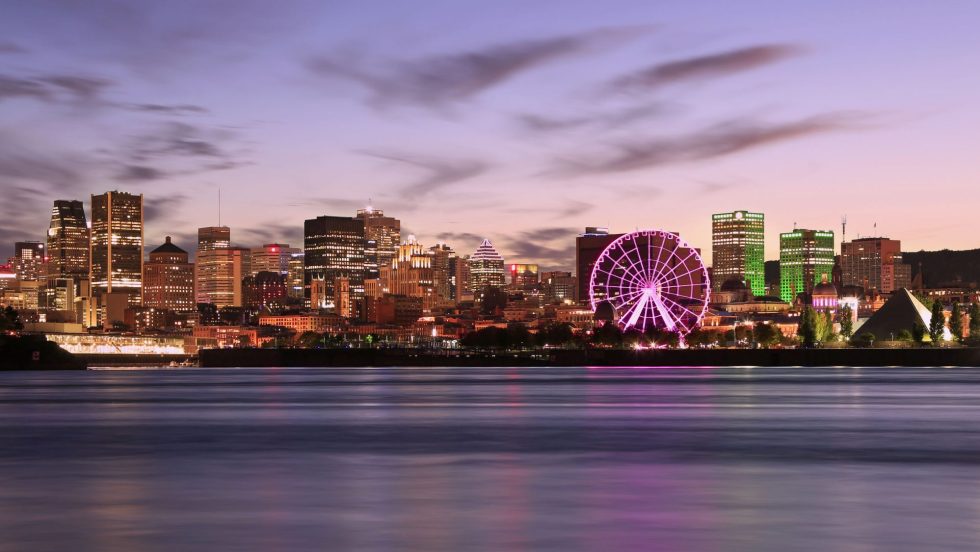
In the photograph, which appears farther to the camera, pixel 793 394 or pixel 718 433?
pixel 793 394

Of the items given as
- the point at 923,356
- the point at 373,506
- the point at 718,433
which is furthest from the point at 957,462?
the point at 923,356

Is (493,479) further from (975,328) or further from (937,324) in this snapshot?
(975,328)

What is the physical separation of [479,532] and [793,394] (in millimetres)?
60636

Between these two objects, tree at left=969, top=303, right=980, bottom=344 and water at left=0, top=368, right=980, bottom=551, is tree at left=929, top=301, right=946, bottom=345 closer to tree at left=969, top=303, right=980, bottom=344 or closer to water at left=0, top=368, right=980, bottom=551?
tree at left=969, top=303, right=980, bottom=344

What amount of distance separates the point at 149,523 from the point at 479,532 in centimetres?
544

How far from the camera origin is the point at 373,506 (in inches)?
982

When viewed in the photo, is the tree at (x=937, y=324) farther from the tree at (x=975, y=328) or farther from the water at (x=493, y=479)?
the water at (x=493, y=479)

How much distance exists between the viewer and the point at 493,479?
99.2 feet

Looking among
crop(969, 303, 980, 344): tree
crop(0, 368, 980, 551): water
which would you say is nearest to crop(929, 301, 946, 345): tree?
crop(969, 303, 980, 344): tree

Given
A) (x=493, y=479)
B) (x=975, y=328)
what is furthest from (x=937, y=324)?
(x=493, y=479)

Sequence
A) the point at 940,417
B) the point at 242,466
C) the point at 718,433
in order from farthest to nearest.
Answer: the point at 940,417, the point at 718,433, the point at 242,466

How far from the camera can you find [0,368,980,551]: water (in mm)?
21031

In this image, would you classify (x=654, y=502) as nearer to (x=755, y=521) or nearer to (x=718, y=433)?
(x=755, y=521)

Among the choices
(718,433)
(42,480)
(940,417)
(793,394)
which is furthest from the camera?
(793,394)
